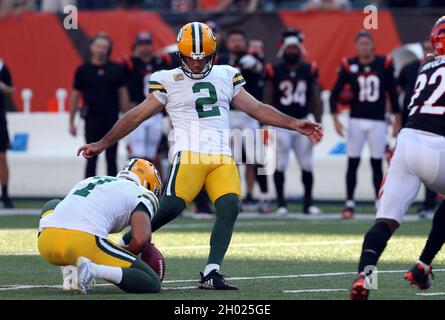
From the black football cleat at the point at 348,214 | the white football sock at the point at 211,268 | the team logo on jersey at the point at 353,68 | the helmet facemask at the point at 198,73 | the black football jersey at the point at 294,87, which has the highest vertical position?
the helmet facemask at the point at 198,73

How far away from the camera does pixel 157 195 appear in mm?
8039

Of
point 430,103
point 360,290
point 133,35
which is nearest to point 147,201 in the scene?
point 360,290

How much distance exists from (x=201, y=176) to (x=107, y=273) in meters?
1.21

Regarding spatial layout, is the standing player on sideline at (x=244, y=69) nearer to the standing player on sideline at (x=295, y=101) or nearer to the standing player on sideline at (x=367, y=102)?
the standing player on sideline at (x=295, y=101)

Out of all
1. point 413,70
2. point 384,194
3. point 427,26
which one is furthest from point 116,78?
point 384,194

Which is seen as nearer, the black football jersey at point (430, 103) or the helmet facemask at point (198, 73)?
the black football jersey at point (430, 103)

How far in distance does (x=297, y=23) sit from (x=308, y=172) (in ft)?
11.0

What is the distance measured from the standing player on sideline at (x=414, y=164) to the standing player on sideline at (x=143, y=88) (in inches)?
333

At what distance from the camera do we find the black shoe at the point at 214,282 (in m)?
7.76

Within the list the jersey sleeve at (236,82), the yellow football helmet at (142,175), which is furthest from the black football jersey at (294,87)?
the yellow football helmet at (142,175)

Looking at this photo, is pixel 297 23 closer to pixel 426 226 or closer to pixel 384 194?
pixel 426 226

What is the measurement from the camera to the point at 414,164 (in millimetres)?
7125
